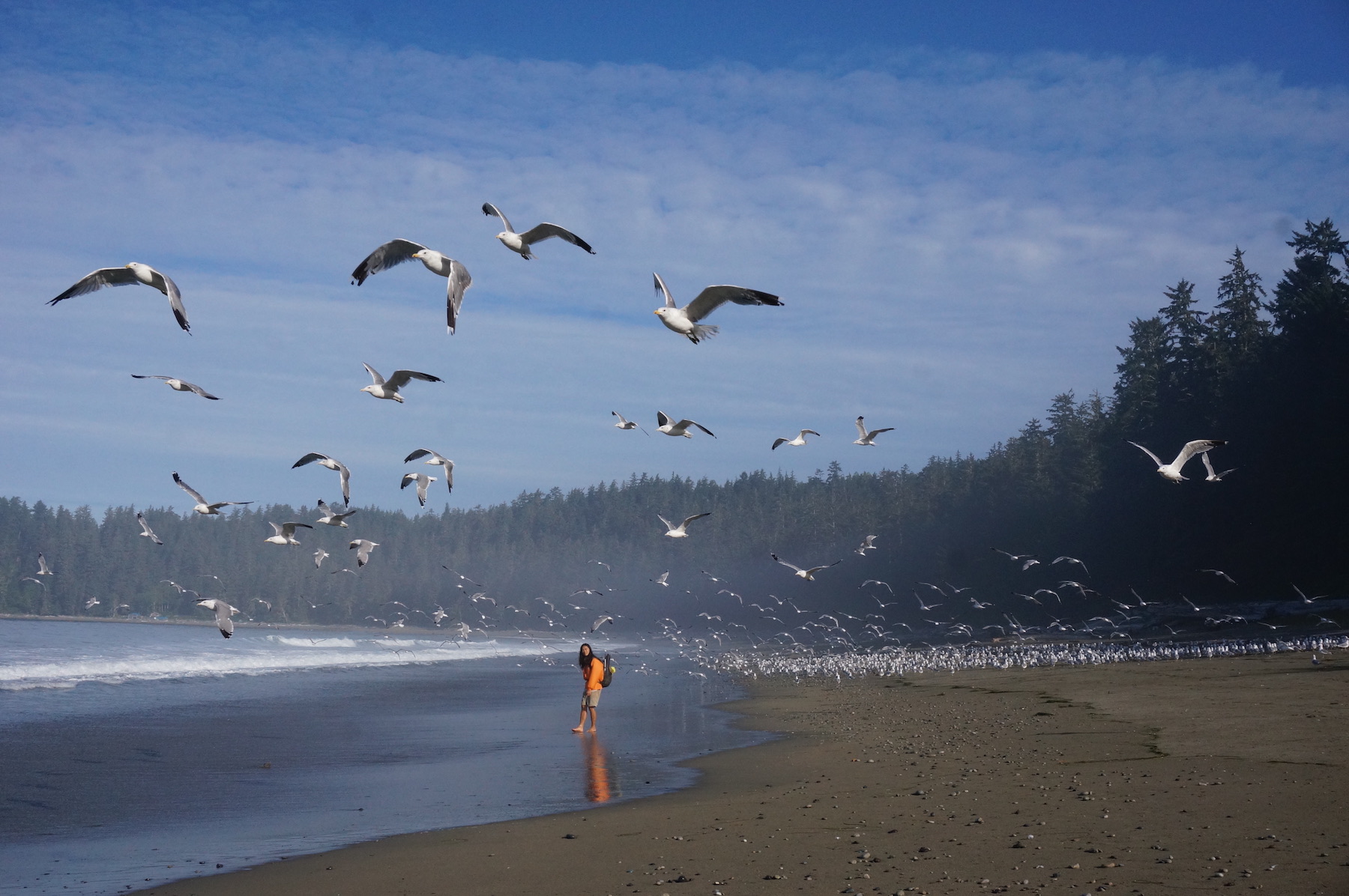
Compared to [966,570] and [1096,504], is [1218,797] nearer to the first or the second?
[1096,504]

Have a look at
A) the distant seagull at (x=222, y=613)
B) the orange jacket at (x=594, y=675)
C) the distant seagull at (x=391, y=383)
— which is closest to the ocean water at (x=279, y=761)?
the orange jacket at (x=594, y=675)

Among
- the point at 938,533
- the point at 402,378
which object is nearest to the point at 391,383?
the point at 402,378

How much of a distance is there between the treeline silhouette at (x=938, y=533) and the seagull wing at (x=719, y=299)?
34112 mm

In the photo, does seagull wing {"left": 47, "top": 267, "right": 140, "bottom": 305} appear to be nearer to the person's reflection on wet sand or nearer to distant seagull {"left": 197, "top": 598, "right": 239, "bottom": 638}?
distant seagull {"left": 197, "top": 598, "right": 239, "bottom": 638}

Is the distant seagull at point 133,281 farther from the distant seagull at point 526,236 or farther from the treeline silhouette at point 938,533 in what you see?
the treeline silhouette at point 938,533

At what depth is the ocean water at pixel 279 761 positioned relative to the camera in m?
10.1

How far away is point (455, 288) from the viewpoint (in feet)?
36.8

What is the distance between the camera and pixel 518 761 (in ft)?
50.9

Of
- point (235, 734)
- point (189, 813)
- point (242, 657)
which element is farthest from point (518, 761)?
point (242, 657)

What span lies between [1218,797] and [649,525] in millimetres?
166608

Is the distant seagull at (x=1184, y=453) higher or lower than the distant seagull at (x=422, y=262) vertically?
lower

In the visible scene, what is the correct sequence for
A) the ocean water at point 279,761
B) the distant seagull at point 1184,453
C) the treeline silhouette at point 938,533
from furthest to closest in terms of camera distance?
the treeline silhouette at point 938,533 → the distant seagull at point 1184,453 → the ocean water at point 279,761

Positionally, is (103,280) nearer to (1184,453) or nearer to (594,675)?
(594,675)

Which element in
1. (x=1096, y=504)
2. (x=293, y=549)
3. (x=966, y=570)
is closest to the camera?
(x=1096, y=504)
